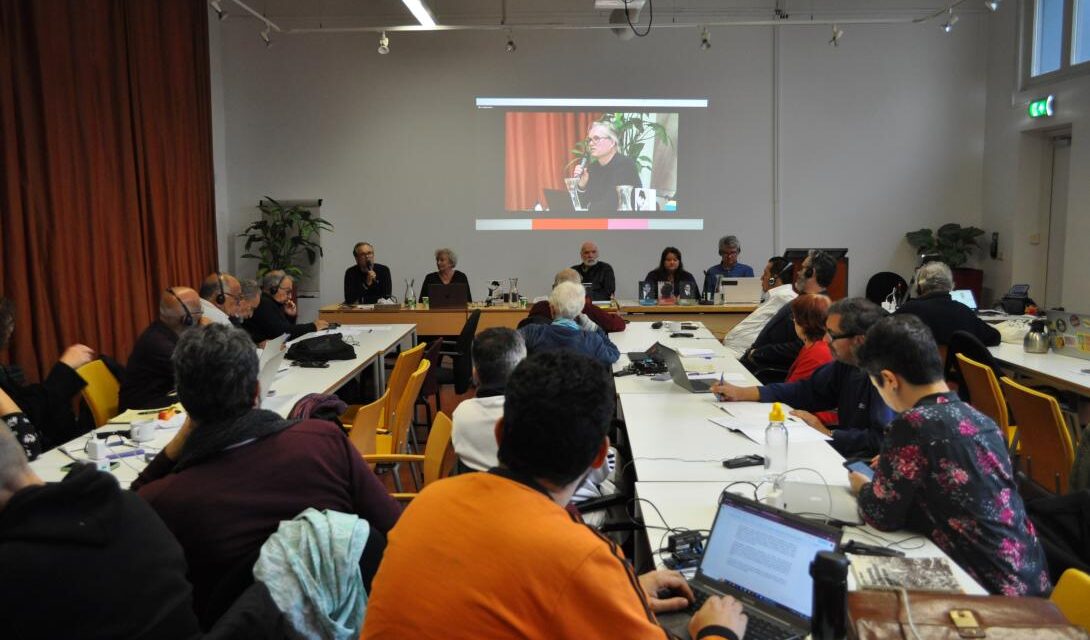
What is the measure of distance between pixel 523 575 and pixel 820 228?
8884mm

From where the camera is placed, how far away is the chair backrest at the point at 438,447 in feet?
9.18

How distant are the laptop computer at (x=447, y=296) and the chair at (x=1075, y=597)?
633cm

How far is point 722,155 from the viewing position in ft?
30.4

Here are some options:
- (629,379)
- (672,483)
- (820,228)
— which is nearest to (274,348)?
(629,379)

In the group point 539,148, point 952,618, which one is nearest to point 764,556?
point 952,618

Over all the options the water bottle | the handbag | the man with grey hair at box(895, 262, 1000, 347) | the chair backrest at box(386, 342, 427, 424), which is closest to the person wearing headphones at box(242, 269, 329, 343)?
the chair backrest at box(386, 342, 427, 424)

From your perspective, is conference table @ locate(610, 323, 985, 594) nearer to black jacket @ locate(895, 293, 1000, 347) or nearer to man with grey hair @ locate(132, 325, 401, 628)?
man with grey hair @ locate(132, 325, 401, 628)

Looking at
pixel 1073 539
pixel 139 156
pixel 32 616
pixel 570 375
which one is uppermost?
pixel 139 156

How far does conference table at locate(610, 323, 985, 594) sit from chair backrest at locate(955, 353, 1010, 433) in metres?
1.12

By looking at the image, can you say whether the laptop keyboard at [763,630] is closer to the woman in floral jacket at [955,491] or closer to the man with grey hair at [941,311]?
the woman in floral jacket at [955,491]

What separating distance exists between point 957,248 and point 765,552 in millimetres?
8455

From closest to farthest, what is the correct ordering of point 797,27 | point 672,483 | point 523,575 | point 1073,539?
point 523,575, point 1073,539, point 672,483, point 797,27

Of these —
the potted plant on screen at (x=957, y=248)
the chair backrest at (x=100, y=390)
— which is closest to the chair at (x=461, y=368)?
the chair backrest at (x=100, y=390)

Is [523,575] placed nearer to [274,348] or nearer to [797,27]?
[274,348]
